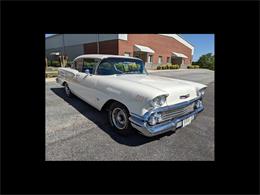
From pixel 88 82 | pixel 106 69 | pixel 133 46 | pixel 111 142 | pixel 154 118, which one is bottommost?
pixel 111 142

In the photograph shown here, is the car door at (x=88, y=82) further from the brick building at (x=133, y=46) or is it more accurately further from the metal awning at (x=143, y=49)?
the metal awning at (x=143, y=49)

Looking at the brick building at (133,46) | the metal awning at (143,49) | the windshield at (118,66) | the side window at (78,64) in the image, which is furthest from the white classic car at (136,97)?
the metal awning at (143,49)

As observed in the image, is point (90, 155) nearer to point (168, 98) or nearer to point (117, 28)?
point (168, 98)

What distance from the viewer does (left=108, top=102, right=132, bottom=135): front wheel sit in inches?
118

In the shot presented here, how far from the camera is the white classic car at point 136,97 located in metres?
2.60

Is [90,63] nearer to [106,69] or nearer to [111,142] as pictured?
[106,69]

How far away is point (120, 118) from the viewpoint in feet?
10.6

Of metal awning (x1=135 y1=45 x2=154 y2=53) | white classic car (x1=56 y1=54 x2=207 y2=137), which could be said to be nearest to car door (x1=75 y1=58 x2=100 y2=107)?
white classic car (x1=56 y1=54 x2=207 y2=137)

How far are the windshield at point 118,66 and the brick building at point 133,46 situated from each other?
45.7 feet

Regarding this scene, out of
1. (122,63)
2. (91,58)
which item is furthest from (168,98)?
(91,58)

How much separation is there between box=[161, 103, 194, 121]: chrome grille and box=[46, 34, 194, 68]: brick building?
1558 centimetres

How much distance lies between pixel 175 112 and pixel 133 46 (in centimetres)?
2075

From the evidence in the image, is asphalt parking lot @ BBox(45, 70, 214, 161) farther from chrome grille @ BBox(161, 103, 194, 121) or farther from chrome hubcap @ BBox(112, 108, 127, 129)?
chrome grille @ BBox(161, 103, 194, 121)

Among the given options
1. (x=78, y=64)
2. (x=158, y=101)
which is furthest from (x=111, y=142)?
(x=78, y=64)
